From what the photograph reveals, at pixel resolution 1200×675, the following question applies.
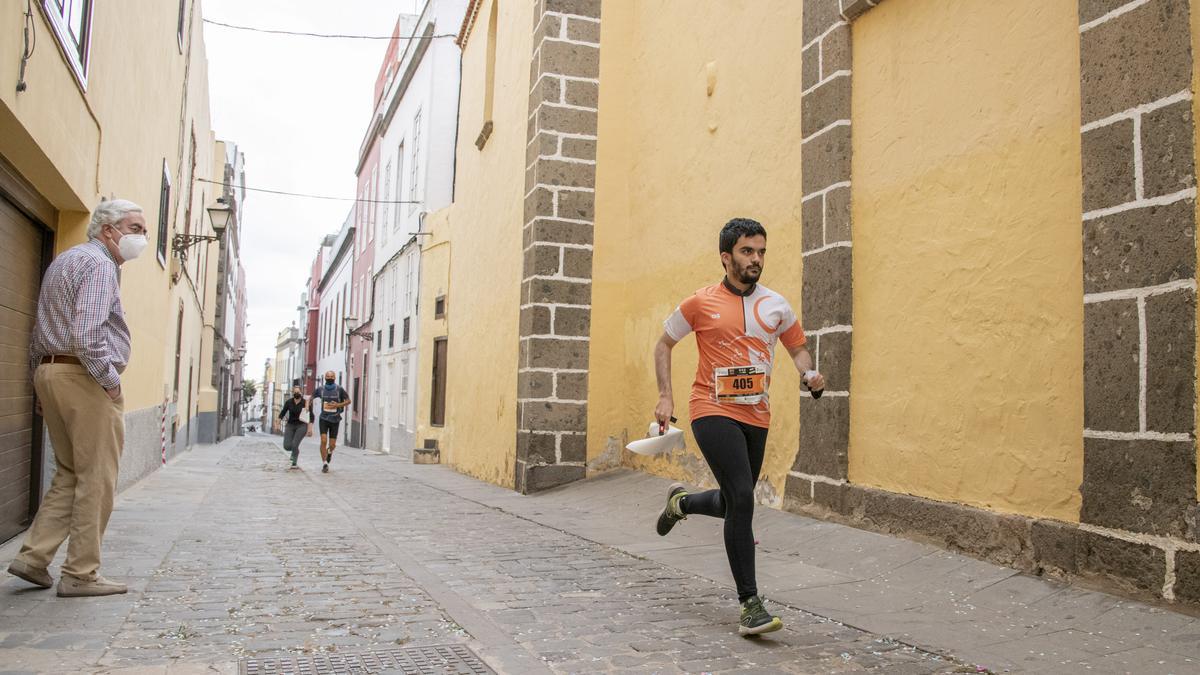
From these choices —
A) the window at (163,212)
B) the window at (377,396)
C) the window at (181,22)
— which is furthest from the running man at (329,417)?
the window at (377,396)

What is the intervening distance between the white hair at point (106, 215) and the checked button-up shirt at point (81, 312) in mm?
153

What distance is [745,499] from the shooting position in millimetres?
3693

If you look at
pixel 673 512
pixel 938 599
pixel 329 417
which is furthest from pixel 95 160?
pixel 329 417

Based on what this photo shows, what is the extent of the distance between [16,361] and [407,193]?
17470 mm

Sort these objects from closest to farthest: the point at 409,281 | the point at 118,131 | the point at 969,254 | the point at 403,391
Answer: the point at 969,254 → the point at 118,131 → the point at 409,281 → the point at 403,391

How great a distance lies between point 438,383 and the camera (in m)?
17.1

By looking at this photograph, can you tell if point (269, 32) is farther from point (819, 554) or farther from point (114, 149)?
point (819, 554)

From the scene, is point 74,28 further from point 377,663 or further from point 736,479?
point 736,479

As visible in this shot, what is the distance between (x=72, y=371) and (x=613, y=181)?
22.1 ft

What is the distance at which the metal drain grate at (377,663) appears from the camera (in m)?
3.04

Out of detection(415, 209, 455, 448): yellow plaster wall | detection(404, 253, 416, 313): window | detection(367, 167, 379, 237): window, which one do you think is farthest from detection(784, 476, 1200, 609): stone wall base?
detection(367, 167, 379, 237): window

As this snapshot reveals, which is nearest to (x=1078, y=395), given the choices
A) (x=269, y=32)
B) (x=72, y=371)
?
(x=72, y=371)

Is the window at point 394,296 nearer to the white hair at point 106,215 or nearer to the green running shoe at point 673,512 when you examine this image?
the white hair at point 106,215

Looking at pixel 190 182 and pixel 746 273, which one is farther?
pixel 190 182
